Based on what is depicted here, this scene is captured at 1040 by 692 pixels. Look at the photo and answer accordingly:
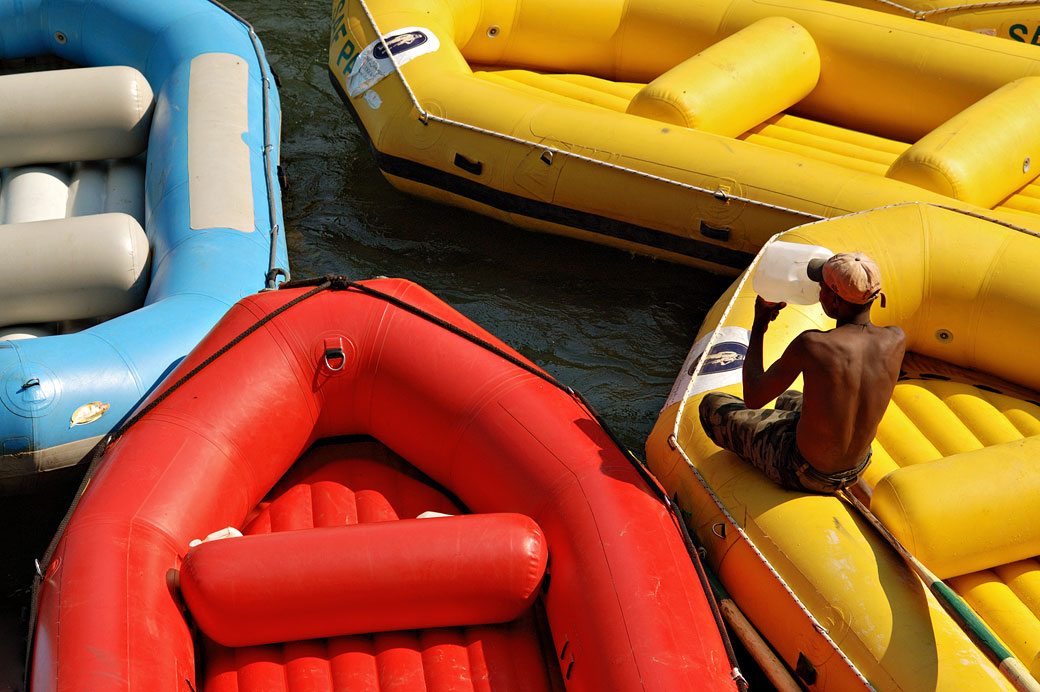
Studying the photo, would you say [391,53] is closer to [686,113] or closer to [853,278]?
[686,113]

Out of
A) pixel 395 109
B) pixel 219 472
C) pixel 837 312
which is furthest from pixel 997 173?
pixel 219 472

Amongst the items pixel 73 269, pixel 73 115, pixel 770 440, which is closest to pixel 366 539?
pixel 770 440

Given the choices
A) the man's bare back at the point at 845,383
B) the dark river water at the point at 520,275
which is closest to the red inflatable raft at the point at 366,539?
the man's bare back at the point at 845,383

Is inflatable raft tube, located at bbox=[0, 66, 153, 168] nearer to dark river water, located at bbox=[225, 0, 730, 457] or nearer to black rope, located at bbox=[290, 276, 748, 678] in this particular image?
dark river water, located at bbox=[225, 0, 730, 457]

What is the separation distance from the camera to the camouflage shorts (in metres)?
3.07

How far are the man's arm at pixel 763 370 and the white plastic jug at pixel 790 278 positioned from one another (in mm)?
67

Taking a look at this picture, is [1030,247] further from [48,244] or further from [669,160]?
[48,244]

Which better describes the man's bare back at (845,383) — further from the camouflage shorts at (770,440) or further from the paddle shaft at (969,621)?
the paddle shaft at (969,621)

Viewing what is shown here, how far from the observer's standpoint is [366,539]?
299 cm

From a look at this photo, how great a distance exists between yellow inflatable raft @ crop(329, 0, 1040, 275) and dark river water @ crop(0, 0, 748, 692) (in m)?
0.25

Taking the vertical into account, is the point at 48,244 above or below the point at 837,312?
below

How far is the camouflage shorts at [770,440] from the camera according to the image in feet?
10.1

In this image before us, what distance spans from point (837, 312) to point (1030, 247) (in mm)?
1458

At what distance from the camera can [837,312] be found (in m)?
2.94
